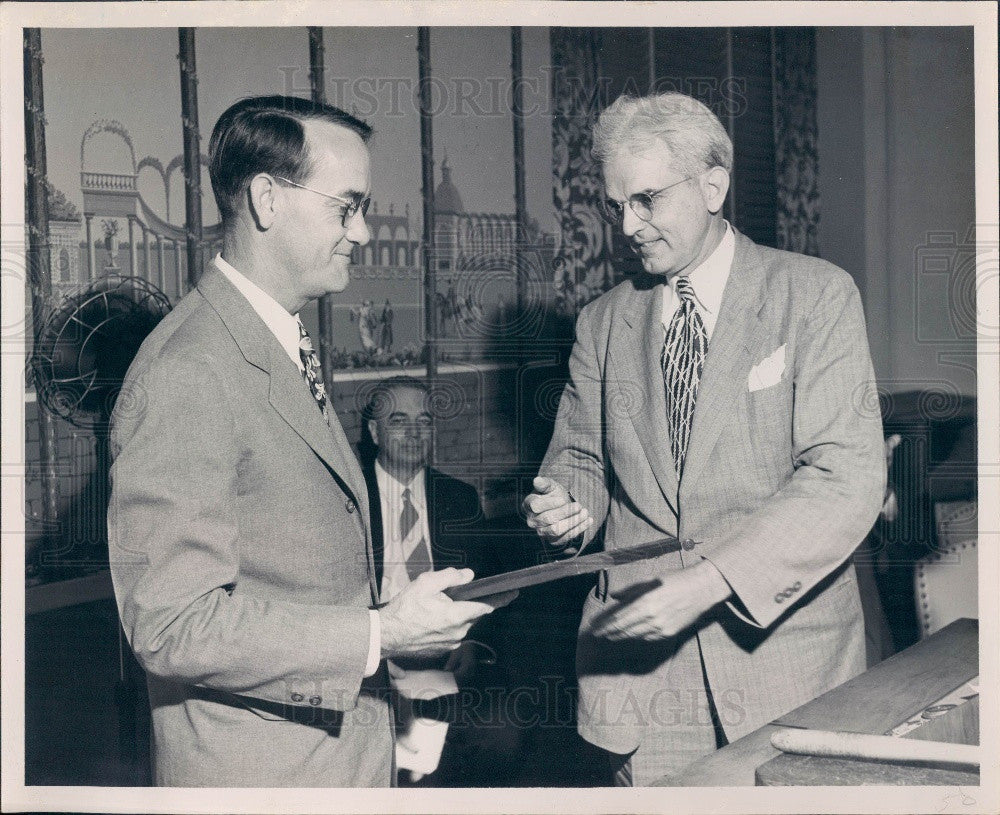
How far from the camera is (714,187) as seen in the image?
2.58 metres

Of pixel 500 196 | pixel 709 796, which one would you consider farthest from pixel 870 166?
pixel 709 796

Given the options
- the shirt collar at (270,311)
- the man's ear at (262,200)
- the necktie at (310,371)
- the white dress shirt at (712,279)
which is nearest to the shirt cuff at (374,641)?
the necktie at (310,371)

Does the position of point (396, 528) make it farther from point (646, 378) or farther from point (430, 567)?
point (646, 378)

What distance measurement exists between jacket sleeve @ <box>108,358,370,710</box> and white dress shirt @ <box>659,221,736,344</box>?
1.26 metres

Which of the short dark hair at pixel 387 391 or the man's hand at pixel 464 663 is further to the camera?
the short dark hair at pixel 387 391

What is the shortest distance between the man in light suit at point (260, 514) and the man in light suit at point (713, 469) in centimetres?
61

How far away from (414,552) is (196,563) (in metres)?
1.01

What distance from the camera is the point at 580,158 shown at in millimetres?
3027

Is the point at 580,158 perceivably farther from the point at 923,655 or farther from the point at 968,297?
the point at 923,655

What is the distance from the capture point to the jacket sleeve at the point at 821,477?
7.89ft

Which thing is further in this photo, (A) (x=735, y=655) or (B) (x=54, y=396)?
(B) (x=54, y=396)

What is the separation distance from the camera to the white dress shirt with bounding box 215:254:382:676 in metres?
2.18

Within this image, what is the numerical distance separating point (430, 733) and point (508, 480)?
820mm

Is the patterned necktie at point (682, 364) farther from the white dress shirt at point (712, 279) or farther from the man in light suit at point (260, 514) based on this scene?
the man in light suit at point (260, 514)
